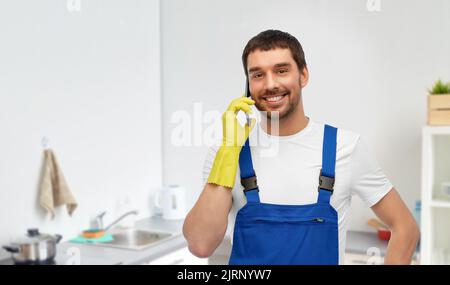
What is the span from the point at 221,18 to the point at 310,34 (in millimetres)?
139

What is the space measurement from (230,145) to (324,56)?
235 millimetres

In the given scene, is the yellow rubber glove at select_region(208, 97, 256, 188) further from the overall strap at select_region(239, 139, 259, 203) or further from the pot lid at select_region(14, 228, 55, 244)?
the pot lid at select_region(14, 228, 55, 244)

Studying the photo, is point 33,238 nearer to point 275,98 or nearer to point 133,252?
point 133,252

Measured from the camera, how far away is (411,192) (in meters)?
1.23

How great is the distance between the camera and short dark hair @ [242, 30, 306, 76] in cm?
52

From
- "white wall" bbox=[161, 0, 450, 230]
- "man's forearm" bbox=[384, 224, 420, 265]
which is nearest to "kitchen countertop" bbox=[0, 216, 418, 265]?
"white wall" bbox=[161, 0, 450, 230]

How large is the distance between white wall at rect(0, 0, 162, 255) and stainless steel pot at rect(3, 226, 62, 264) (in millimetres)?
81

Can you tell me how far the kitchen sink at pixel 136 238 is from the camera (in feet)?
3.73

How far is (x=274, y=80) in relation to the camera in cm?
51

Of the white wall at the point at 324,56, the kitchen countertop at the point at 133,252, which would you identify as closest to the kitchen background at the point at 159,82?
the white wall at the point at 324,56

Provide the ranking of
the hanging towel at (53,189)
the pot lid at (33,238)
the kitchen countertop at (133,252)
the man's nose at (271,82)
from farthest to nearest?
the hanging towel at (53,189) < the pot lid at (33,238) < the kitchen countertop at (133,252) < the man's nose at (271,82)

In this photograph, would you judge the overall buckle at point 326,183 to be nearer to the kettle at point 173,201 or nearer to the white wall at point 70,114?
the kettle at point 173,201

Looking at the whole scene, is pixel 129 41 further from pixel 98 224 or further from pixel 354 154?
pixel 354 154

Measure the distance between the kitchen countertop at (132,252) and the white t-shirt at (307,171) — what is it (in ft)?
1.74
